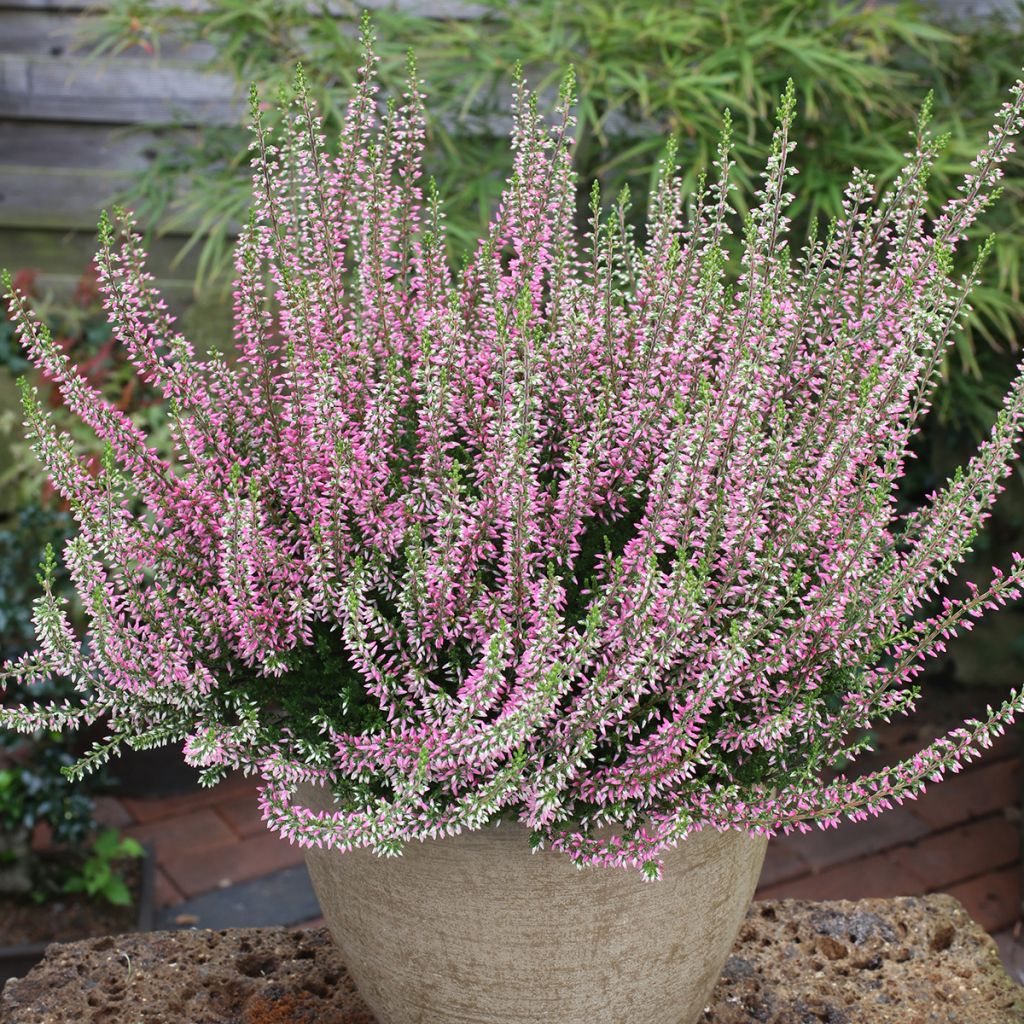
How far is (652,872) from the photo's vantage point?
1326 mm

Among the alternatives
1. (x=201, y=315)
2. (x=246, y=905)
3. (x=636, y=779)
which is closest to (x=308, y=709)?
(x=636, y=779)

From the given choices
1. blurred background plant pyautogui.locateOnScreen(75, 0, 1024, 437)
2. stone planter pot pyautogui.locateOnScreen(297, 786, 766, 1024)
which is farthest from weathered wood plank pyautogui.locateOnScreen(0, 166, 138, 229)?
stone planter pot pyautogui.locateOnScreen(297, 786, 766, 1024)

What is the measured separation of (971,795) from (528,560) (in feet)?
10.1

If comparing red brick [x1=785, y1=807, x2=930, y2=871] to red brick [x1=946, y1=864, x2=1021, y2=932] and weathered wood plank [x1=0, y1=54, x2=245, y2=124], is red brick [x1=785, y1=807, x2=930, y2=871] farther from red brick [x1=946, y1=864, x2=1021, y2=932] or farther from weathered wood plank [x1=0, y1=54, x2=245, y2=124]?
weathered wood plank [x1=0, y1=54, x2=245, y2=124]

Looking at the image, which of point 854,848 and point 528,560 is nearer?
point 528,560

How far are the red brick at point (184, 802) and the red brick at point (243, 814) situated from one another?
0.02 m

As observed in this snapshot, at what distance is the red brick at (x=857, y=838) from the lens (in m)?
3.60

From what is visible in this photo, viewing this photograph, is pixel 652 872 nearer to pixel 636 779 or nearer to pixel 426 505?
pixel 636 779

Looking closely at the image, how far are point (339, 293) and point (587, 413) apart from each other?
0.32 m

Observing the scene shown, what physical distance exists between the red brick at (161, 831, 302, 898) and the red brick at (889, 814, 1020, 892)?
172cm

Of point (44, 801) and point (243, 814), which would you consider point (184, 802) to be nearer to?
point (243, 814)

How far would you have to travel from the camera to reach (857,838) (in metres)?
3.70

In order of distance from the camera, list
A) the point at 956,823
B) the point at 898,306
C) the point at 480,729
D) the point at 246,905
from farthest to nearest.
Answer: the point at 956,823 → the point at 246,905 → the point at 898,306 → the point at 480,729

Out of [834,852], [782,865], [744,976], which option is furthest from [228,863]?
[744,976]
